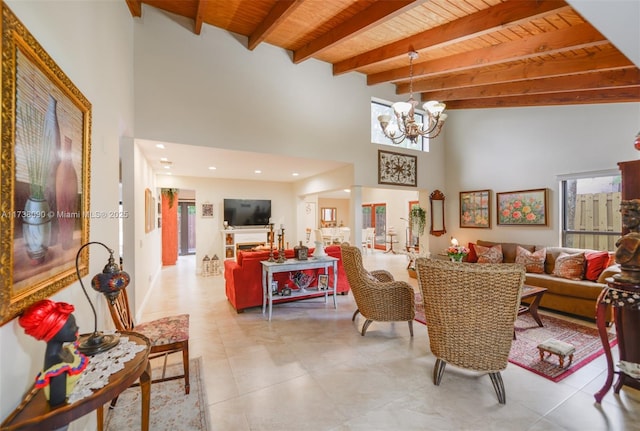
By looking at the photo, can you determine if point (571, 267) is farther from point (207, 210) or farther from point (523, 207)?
point (207, 210)

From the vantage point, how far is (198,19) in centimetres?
357

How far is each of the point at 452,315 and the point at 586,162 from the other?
4.44 metres

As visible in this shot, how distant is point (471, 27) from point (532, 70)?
1.46 metres

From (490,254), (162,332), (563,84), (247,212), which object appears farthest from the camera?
(247,212)

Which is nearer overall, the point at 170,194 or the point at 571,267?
the point at 571,267

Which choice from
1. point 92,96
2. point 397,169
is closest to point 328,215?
point 397,169

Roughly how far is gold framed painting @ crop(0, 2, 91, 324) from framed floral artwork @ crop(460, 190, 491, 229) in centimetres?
664

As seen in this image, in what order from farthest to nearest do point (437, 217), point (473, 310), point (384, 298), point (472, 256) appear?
point (437, 217), point (472, 256), point (384, 298), point (473, 310)

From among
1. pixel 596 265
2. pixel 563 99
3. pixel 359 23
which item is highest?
pixel 359 23

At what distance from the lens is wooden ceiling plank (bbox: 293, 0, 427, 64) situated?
9.82 ft

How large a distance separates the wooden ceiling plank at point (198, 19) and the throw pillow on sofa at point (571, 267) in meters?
6.07

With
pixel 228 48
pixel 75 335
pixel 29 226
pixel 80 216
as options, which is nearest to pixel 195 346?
pixel 80 216

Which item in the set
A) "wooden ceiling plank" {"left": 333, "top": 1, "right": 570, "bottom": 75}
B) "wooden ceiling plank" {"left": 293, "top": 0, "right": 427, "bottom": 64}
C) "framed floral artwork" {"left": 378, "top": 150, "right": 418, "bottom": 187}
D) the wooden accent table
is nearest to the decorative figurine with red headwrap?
the wooden accent table

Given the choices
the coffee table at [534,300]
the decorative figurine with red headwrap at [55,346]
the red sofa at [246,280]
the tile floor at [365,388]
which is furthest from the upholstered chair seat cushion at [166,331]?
the coffee table at [534,300]
